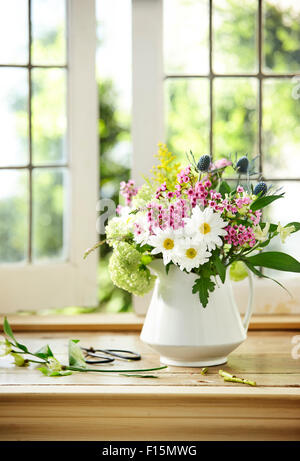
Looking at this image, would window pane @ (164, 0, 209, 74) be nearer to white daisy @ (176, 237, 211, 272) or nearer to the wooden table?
white daisy @ (176, 237, 211, 272)

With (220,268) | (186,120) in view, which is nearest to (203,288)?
(220,268)

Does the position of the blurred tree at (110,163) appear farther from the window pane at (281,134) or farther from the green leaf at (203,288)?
the green leaf at (203,288)

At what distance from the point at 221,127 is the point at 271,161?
6.23 feet

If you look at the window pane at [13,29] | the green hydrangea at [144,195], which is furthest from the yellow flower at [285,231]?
the window pane at [13,29]

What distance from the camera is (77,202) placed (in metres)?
1.66

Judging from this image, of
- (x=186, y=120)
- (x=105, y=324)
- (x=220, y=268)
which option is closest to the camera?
(x=220, y=268)

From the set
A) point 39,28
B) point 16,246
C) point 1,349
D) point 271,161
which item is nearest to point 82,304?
point 16,246

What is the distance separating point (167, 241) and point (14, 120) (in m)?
0.84

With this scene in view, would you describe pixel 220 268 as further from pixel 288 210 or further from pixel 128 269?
pixel 288 210

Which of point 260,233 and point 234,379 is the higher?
point 260,233

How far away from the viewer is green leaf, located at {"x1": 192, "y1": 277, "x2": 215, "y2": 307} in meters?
1.08
